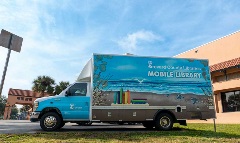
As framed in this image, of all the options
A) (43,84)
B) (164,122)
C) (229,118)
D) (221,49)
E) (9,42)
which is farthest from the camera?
(43,84)

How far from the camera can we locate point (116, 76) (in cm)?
1060

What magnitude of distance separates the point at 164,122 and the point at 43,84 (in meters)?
42.0

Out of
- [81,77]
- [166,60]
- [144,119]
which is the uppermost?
[166,60]

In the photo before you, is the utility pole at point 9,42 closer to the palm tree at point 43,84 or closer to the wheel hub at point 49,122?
the wheel hub at point 49,122

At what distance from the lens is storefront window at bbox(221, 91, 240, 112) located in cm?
2111

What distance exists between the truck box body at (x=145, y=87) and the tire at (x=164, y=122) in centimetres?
30

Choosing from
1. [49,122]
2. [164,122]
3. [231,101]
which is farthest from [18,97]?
[164,122]

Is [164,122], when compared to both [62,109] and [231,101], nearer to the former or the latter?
[62,109]

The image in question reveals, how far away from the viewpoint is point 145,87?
10.7m

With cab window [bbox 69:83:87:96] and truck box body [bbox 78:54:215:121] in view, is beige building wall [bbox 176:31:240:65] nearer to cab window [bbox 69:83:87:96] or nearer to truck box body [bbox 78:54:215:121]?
truck box body [bbox 78:54:215:121]

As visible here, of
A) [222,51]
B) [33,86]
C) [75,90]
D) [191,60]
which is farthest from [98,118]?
[33,86]

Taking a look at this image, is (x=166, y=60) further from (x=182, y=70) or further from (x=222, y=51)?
(x=222, y=51)

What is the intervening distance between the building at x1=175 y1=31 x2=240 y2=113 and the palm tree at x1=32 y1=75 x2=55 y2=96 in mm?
34463

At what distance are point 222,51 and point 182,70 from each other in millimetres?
14298
